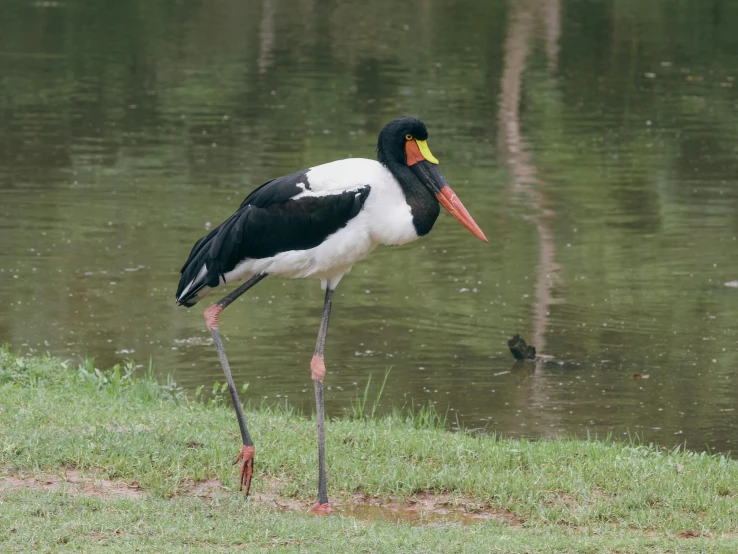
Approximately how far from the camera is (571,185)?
15.3 m

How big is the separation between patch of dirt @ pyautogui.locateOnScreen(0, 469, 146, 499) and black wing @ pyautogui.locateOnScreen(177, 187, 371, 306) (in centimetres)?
95

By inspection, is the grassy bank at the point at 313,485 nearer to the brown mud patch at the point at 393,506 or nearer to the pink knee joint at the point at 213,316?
the brown mud patch at the point at 393,506

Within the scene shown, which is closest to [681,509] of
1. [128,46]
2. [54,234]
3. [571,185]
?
[54,234]

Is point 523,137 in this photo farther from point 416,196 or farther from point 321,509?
point 321,509

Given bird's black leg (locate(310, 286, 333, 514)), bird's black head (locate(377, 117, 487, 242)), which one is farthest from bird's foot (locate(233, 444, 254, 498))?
bird's black head (locate(377, 117, 487, 242))

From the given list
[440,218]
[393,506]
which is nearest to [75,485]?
[393,506]

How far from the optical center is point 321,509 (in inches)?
227

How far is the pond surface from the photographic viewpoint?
9.11 metres

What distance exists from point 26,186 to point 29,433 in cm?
831

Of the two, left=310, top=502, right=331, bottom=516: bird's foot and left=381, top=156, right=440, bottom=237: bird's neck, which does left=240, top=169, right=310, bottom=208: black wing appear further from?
left=310, top=502, right=331, bottom=516: bird's foot

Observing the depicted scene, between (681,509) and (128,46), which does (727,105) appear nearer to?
(128,46)

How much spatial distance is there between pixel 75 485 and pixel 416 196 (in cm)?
189

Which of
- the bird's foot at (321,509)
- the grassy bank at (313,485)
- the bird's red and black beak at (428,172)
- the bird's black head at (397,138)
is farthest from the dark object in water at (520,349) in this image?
the bird's foot at (321,509)

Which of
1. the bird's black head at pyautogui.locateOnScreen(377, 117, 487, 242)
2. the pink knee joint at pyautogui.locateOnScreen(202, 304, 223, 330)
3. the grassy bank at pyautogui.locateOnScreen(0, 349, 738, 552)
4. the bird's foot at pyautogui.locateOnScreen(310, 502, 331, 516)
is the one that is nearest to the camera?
the grassy bank at pyautogui.locateOnScreen(0, 349, 738, 552)
